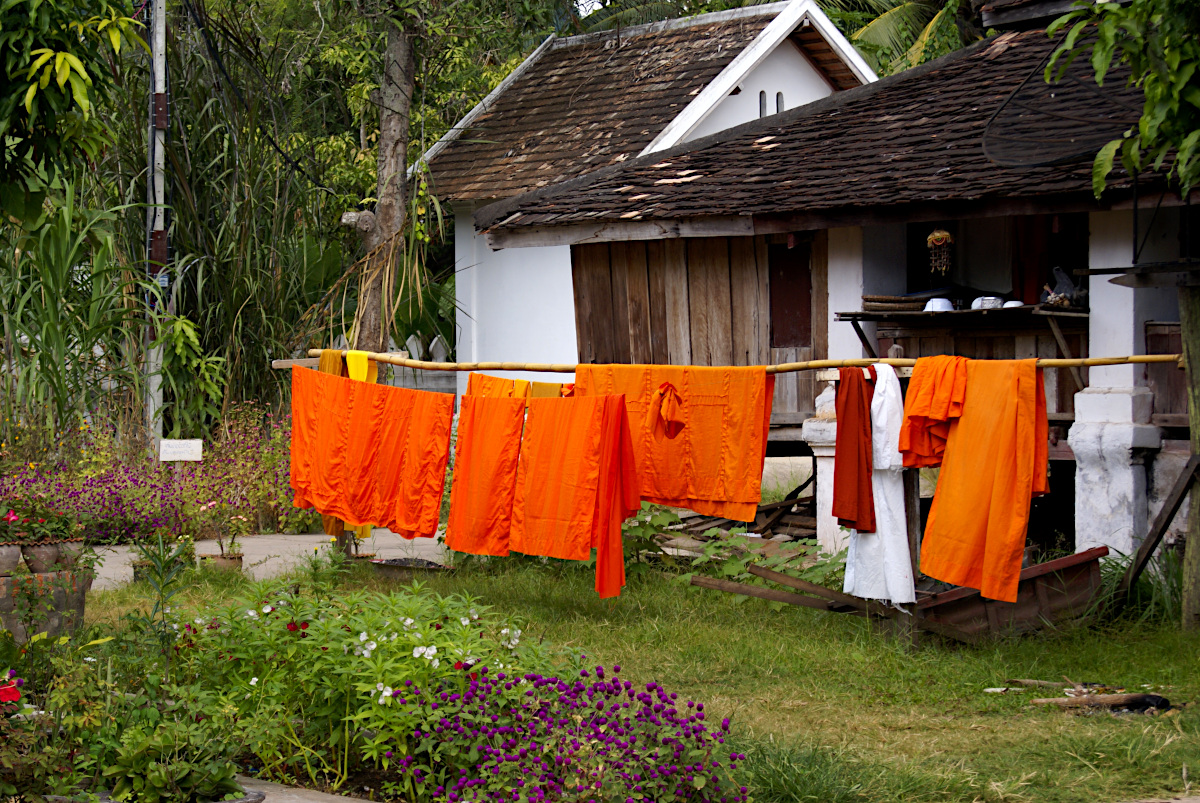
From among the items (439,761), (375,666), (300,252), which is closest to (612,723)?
(439,761)

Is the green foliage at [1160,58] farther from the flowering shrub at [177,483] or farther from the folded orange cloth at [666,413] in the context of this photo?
the flowering shrub at [177,483]

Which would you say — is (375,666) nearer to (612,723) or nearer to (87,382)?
(612,723)

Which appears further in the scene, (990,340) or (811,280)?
(811,280)

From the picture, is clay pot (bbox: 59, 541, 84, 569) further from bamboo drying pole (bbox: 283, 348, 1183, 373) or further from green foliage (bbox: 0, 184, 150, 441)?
green foliage (bbox: 0, 184, 150, 441)

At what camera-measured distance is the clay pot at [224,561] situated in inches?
372

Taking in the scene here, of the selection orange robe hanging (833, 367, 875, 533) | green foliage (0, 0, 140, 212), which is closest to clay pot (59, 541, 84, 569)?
green foliage (0, 0, 140, 212)

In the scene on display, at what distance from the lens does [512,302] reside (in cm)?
1678

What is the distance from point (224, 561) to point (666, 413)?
4329 millimetres

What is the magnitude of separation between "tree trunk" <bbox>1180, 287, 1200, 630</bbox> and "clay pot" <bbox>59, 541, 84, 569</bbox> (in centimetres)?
615

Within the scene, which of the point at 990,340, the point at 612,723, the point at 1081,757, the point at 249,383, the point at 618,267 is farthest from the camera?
the point at 249,383

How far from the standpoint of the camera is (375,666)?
179 inches

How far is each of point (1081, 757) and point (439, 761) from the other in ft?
8.78

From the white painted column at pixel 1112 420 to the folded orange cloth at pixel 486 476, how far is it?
407 cm

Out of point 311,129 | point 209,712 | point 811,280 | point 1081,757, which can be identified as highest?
point 311,129
